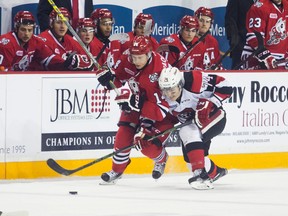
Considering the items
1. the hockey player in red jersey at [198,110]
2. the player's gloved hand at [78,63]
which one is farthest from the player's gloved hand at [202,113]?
the player's gloved hand at [78,63]

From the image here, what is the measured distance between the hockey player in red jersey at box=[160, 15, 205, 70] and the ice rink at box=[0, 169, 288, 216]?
1.01 meters

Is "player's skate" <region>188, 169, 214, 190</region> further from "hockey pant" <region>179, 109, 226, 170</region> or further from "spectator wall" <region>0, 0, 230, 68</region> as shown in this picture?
"spectator wall" <region>0, 0, 230, 68</region>

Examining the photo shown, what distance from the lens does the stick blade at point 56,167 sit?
343 inches

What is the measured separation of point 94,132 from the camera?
30.3 ft

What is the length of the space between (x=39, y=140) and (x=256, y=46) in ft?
7.28

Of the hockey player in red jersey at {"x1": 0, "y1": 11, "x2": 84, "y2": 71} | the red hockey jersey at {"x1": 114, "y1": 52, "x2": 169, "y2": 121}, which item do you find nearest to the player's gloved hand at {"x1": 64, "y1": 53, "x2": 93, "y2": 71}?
the hockey player in red jersey at {"x1": 0, "y1": 11, "x2": 84, "y2": 71}

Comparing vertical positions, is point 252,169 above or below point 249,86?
below

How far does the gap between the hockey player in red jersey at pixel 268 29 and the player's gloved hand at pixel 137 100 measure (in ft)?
5.83

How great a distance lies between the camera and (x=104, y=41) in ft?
32.3

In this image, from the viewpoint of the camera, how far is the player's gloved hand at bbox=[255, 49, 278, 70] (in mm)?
9969

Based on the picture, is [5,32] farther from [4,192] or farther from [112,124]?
[4,192]

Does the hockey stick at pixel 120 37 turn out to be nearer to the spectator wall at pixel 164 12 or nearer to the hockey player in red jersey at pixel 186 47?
the hockey player in red jersey at pixel 186 47

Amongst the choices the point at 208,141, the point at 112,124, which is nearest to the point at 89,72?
the point at 112,124

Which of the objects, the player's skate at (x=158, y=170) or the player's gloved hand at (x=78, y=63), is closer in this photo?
the player's skate at (x=158, y=170)
